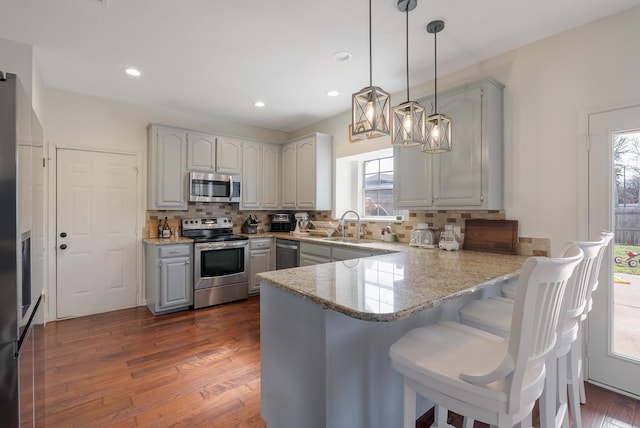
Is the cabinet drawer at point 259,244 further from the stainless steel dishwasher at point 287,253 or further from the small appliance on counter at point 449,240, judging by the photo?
the small appliance on counter at point 449,240

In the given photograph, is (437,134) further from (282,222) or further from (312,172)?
(282,222)

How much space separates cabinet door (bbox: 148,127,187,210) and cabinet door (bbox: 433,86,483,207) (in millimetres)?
3149

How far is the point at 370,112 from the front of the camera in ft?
5.08

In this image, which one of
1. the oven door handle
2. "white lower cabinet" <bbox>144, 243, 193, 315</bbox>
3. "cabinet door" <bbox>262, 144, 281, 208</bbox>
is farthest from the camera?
"cabinet door" <bbox>262, 144, 281, 208</bbox>

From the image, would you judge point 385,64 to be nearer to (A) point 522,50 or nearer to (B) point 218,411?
(A) point 522,50

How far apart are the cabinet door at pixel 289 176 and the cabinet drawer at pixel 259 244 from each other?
720 millimetres

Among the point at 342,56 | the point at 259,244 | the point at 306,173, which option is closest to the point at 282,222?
the point at 259,244

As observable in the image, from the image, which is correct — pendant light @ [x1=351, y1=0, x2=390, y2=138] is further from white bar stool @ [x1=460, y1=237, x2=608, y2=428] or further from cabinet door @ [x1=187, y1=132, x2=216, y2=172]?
cabinet door @ [x1=187, y1=132, x2=216, y2=172]

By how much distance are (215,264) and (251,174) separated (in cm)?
150

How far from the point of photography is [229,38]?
94.3 inches

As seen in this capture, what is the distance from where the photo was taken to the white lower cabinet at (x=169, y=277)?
11.8 feet

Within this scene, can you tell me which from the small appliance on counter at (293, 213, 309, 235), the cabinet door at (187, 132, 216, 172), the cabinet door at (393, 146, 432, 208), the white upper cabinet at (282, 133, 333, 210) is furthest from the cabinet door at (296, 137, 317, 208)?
the cabinet door at (393, 146, 432, 208)

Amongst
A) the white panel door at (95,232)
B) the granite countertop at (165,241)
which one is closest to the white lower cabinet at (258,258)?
the granite countertop at (165,241)

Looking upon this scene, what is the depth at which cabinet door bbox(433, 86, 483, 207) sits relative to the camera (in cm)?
251
